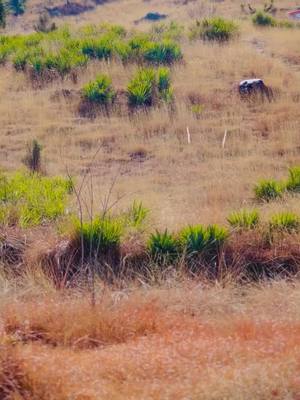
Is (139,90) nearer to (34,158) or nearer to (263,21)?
(34,158)

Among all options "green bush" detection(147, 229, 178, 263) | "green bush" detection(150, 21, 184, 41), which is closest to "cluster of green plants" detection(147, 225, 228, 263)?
"green bush" detection(147, 229, 178, 263)

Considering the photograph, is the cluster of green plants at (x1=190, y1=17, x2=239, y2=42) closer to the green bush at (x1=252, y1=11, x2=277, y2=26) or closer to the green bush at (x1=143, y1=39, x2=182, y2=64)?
the green bush at (x1=143, y1=39, x2=182, y2=64)

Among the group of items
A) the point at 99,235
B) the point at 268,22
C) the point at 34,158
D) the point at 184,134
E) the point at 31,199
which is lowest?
the point at 184,134

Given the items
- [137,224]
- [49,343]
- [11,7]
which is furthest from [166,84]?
[11,7]

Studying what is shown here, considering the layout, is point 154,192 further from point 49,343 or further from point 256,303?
point 49,343

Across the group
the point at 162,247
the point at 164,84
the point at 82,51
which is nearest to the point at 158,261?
the point at 162,247

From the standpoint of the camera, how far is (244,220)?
814 cm

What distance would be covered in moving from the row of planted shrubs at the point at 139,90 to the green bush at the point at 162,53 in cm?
147

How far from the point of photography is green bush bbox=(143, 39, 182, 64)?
58.9 feet

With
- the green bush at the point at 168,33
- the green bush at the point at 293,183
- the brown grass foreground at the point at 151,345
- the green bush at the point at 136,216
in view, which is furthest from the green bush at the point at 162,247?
the green bush at the point at 168,33

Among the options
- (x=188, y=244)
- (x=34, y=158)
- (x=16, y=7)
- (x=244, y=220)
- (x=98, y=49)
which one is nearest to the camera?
(x=188, y=244)

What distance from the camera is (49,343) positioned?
201 inches

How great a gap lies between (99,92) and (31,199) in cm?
680

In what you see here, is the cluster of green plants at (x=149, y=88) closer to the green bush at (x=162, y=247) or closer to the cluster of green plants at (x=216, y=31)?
the cluster of green plants at (x=216, y=31)
